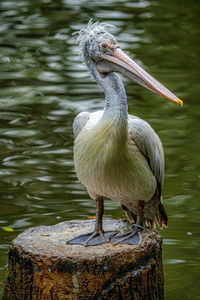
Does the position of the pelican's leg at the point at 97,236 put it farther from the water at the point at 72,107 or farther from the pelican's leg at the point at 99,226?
the water at the point at 72,107

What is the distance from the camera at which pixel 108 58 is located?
4.61m

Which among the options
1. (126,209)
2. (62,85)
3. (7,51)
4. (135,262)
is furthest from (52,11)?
(135,262)

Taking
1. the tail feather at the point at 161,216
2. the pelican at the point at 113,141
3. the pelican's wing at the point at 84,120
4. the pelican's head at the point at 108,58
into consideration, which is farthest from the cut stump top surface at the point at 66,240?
the pelican's head at the point at 108,58

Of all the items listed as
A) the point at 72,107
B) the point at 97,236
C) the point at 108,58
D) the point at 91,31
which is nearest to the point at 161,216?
the point at 97,236

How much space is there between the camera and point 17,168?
781 cm

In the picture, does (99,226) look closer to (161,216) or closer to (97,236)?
(97,236)

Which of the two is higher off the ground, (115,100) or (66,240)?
(115,100)

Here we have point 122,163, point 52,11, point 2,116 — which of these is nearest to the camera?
point 122,163

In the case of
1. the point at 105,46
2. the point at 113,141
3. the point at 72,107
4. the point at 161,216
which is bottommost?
the point at 72,107

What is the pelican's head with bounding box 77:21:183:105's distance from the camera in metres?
4.59

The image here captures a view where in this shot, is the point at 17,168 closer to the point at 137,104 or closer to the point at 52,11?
the point at 137,104

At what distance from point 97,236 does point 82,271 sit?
0.55m

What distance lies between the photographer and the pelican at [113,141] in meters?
4.55

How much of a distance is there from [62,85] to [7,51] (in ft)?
7.25
